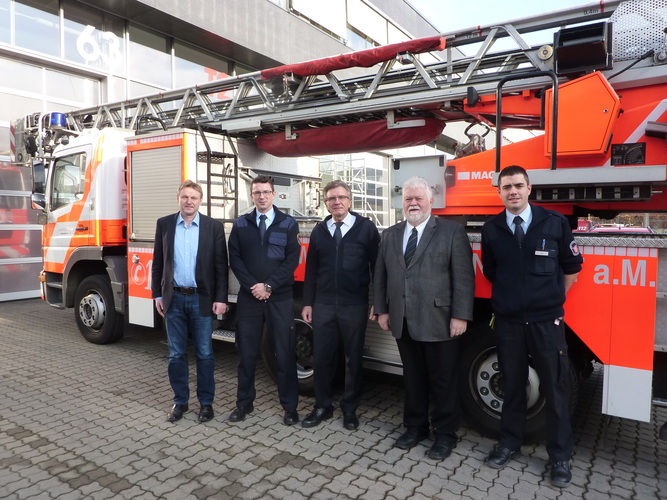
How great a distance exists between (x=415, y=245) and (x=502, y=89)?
5.47 feet

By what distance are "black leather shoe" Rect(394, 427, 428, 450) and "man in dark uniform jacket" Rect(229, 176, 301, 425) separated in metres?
0.87

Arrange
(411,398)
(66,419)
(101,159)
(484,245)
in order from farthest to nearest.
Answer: (101,159) → (66,419) → (411,398) → (484,245)

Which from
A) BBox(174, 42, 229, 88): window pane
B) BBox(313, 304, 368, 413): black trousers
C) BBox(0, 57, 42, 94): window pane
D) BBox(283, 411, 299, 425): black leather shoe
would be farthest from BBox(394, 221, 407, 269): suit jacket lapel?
BBox(174, 42, 229, 88): window pane

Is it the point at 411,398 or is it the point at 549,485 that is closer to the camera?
the point at 549,485

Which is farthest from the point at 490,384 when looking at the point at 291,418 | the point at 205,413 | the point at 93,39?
the point at 93,39

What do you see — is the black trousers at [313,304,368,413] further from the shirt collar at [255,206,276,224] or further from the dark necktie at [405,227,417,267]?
the shirt collar at [255,206,276,224]

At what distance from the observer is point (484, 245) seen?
3.23m

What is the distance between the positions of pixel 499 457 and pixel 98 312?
5182 millimetres

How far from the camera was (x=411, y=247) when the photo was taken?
11.0 ft

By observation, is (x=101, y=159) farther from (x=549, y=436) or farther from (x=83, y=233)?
(x=549, y=436)

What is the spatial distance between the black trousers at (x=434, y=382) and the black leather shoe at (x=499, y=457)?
26 cm

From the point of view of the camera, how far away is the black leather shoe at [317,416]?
12.4 feet

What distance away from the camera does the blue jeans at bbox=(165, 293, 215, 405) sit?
392 cm

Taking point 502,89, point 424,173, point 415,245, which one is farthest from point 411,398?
point 502,89
